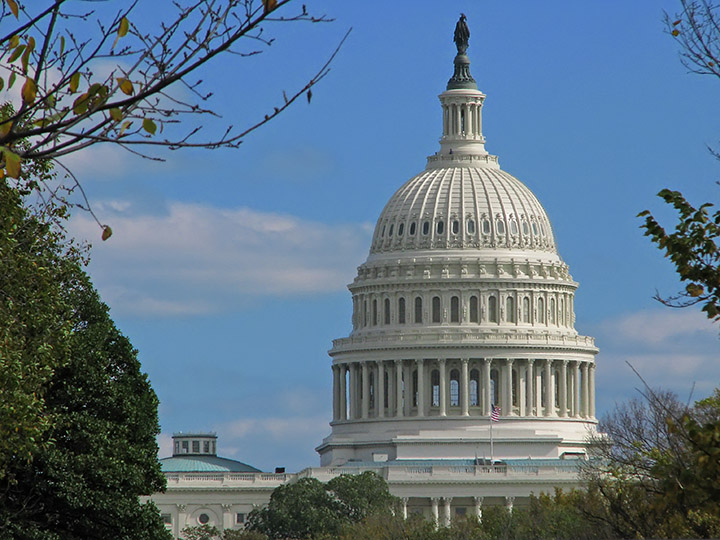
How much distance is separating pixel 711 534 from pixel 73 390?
25743mm

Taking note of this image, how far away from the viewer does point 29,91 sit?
27.0 metres

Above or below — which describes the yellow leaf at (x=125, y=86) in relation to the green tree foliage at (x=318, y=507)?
below

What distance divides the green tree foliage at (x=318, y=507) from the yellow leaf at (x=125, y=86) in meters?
140

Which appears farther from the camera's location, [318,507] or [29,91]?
[318,507]

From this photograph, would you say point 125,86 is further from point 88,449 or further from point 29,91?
point 88,449

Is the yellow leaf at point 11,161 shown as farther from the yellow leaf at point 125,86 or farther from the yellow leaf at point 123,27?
the yellow leaf at point 123,27

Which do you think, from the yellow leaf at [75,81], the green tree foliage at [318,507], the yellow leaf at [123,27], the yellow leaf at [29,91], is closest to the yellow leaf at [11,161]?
the yellow leaf at [29,91]

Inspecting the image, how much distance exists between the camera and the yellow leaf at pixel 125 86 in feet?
88.8

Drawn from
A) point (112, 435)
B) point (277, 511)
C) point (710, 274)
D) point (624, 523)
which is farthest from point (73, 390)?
point (277, 511)

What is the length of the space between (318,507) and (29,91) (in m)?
149

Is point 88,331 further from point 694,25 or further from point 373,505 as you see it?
point 373,505

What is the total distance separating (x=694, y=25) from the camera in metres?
38.7

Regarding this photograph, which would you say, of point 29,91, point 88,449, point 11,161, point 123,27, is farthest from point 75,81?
point 88,449

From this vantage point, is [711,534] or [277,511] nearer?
[711,534]
